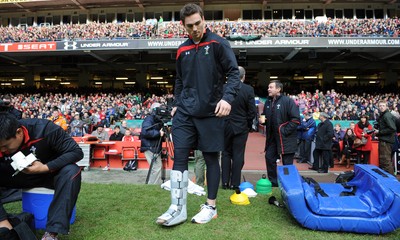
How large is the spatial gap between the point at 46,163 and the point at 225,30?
77.5ft

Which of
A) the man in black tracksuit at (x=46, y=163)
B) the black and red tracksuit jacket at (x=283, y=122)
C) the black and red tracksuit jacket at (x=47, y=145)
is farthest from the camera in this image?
the black and red tracksuit jacket at (x=283, y=122)

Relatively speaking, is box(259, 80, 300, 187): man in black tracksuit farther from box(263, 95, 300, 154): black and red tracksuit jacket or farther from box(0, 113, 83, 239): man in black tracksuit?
box(0, 113, 83, 239): man in black tracksuit

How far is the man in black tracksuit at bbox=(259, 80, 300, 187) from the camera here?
5445mm

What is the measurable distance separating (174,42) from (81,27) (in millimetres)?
9565

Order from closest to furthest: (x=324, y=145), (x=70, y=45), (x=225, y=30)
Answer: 1. (x=324, y=145)
2. (x=70, y=45)
3. (x=225, y=30)

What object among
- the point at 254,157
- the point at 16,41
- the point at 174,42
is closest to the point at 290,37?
the point at 174,42

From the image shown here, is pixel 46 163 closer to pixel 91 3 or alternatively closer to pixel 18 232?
pixel 18 232

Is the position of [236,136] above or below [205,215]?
above

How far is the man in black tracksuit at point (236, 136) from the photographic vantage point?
5055 mm

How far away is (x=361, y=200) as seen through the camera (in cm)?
313

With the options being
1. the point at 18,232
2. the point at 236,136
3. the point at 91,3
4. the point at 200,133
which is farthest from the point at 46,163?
the point at 91,3

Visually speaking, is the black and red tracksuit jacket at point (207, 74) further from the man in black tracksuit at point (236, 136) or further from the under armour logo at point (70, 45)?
the under armour logo at point (70, 45)

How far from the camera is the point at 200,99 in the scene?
3.02 metres

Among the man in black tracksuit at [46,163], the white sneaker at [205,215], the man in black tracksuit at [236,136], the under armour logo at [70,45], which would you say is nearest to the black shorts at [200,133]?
the white sneaker at [205,215]
